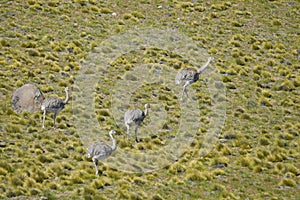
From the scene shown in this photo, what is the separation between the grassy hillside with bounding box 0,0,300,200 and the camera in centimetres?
2295

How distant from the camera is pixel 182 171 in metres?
24.4

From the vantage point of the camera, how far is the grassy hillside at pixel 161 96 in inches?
904

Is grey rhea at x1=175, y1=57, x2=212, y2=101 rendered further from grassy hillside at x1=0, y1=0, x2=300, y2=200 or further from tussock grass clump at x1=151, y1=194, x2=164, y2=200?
tussock grass clump at x1=151, y1=194, x2=164, y2=200

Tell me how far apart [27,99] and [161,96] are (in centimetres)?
685

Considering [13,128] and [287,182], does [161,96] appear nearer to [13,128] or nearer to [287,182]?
[13,128]

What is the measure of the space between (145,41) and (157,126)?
511 inches

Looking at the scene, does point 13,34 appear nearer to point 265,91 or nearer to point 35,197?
point 265,91

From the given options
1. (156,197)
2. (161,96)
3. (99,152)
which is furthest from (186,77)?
(156,197)

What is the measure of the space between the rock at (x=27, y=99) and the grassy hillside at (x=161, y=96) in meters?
0.39

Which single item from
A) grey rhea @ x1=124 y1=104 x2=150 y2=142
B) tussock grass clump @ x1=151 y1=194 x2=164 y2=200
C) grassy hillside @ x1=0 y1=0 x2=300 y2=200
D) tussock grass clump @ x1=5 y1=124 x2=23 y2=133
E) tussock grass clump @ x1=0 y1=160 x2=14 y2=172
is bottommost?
grassy hillside @ x1=0 y1=0 x2=300 y2=200

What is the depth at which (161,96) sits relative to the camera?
32.2 m

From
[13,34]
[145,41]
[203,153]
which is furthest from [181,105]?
[13,34]

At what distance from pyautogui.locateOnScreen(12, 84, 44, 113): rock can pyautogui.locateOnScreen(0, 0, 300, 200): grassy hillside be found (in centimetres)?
39

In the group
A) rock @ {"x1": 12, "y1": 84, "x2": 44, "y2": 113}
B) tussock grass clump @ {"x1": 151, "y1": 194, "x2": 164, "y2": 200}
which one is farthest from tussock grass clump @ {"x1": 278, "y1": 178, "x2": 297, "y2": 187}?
rock @ {"x1": 12, "y1": 84, "x2": 44, "y2": 113}
